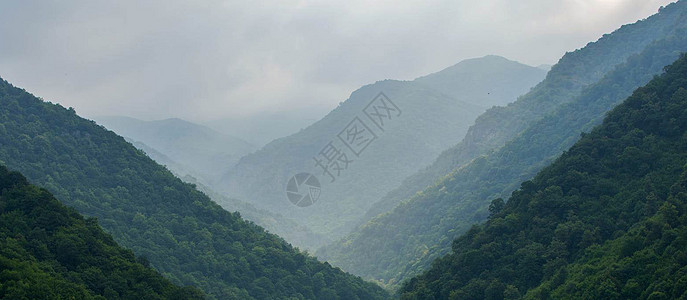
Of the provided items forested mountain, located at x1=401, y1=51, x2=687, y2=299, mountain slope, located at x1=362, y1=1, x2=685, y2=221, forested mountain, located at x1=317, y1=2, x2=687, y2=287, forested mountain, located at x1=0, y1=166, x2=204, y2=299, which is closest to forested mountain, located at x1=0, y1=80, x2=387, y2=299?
forested mountain, located at x1=0, y1=166, x2=204, y2=299

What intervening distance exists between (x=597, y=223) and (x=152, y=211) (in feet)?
158

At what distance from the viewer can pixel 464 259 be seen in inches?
2210

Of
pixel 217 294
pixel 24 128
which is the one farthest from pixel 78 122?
pixel 217 294

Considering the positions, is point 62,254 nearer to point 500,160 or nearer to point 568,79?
point 500,160

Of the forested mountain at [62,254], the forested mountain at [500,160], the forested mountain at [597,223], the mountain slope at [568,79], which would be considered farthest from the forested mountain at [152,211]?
the mountain slope at [568,79]

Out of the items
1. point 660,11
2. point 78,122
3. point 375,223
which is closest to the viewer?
point 78,122

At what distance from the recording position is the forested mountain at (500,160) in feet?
367

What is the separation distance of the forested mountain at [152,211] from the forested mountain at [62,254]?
17835mm

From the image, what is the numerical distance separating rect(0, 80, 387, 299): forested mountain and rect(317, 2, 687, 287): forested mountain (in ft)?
102

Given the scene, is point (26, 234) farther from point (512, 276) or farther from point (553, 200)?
point (553, 200)

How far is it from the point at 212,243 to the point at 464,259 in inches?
1198

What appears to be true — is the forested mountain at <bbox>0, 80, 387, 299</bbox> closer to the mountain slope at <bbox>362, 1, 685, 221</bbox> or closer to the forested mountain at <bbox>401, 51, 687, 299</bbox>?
the forested mountain at <bbox>401, 51, 687, 299</bbox>

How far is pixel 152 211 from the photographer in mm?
74375

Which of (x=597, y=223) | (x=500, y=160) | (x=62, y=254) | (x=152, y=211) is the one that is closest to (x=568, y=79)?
(x=500, y=160)
